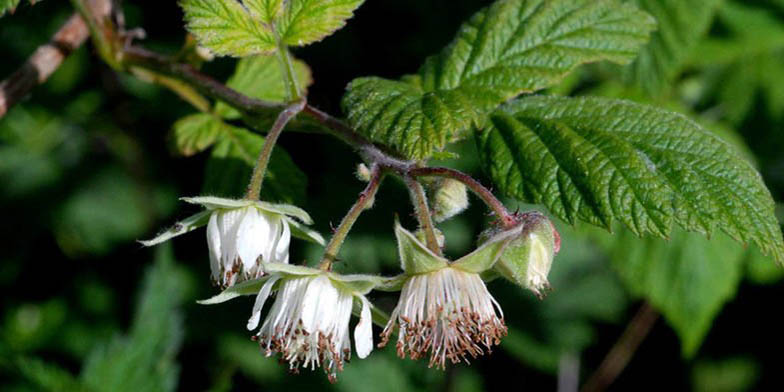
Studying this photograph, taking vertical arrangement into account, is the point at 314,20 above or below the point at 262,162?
above

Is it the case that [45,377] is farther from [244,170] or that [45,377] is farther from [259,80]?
[259,80]

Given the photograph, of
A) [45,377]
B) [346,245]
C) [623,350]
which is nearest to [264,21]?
[45,377]

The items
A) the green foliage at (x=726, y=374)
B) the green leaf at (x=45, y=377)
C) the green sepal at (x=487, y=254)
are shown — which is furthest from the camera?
the green foliage at (x=726, y=374)

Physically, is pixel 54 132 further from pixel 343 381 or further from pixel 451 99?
pixel 451 99

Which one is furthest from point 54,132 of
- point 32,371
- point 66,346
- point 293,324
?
point 293,324

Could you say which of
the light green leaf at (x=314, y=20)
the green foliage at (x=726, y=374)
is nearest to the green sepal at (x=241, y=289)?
the light green leaf at (x=314, y=20)

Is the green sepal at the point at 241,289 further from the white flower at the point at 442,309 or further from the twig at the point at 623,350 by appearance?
the twig at the point at 623,350
